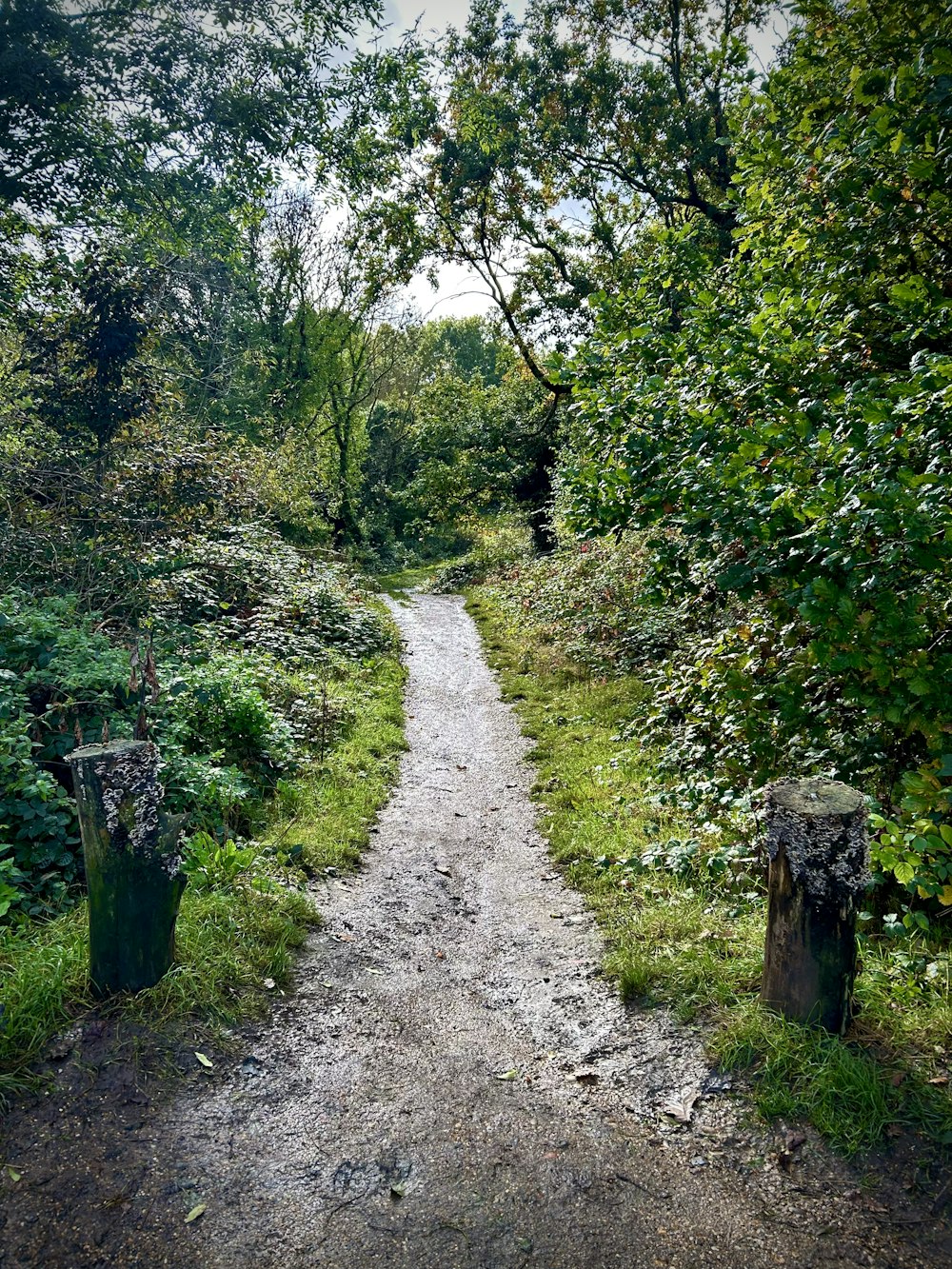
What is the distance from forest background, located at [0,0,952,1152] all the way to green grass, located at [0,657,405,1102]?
0.24ft

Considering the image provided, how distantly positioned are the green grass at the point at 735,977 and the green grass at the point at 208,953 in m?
1.92

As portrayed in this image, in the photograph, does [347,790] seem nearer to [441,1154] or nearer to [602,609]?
[441,1154]

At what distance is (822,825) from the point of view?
118 inches

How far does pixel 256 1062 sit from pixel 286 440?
69.4 ft

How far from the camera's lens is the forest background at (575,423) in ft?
11.5

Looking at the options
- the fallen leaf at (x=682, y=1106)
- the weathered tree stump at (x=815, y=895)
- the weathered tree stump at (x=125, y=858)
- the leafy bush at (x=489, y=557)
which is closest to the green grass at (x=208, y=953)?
the weathered tree stump at (x=125, y=858)

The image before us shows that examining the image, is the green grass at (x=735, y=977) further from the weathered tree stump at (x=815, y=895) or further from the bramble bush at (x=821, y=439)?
the bramble bush at (x=821, y=439)

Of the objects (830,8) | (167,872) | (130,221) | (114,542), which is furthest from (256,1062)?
(130,221)

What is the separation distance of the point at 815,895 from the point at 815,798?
0.41 m

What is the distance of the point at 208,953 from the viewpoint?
Answer: 12.8 ft

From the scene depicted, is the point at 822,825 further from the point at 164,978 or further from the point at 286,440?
the point at 286,440

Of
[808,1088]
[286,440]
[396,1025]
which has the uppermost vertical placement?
[286,440]

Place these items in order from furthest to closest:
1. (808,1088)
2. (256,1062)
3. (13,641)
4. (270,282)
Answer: (270,282) < (13,641) < (256,1062) < (808,1088)

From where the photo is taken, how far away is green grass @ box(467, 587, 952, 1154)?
9.36ft
